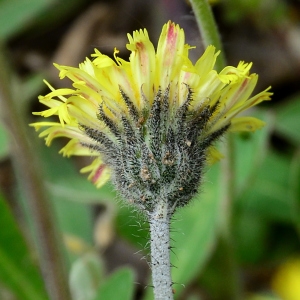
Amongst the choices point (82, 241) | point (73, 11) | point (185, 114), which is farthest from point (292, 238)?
point (73, 11)

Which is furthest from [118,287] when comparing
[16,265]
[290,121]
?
[290,121]

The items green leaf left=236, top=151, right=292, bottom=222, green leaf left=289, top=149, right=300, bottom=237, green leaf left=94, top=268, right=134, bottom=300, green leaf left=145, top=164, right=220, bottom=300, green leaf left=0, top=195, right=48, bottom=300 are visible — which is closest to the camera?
green leaf left=94, top=268, right=134, bottom=300

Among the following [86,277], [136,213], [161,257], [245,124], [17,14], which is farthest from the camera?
[17,14]

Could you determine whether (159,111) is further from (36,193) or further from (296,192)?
(296,192)

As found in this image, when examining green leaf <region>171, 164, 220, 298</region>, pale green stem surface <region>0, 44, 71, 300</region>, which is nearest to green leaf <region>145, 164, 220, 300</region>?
green leaf <region>171, 164, 220, 298</region>

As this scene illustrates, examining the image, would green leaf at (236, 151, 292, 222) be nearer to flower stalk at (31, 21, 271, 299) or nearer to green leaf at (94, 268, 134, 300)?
green leaf at (94, 268, 134, 300)

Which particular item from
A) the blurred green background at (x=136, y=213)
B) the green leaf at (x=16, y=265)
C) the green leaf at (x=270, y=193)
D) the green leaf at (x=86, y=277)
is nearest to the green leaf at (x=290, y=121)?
the blurred green background at (x=136, y=213)

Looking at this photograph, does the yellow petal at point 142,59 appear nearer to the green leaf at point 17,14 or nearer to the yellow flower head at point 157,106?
the yellow flower head at point 157,106
